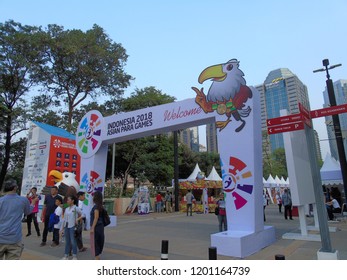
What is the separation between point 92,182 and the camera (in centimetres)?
1224

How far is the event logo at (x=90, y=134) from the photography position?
40.7 ft

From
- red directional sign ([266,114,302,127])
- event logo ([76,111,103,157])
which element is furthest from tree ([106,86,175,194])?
red directional sign ([266,114,302,127])

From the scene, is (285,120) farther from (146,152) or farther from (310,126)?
(146,152)

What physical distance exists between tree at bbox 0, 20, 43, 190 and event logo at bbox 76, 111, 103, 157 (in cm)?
1121

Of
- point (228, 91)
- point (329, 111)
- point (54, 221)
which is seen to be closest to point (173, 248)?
point (54, 221)

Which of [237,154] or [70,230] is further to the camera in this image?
[237,154]

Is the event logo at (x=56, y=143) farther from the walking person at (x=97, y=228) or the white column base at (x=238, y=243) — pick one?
the white column base at (x=238, y=243)

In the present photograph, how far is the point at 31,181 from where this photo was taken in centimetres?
1588

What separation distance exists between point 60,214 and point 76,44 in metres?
18.1

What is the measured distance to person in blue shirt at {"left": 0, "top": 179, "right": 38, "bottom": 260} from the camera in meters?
4.35

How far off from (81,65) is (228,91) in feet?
60.6

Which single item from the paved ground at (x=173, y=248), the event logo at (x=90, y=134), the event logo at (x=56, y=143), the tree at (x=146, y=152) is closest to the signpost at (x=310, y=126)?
the paved ground at (x=173, y=248)

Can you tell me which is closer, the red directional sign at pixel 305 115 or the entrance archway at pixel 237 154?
the red directional sign at pixel 305 115
